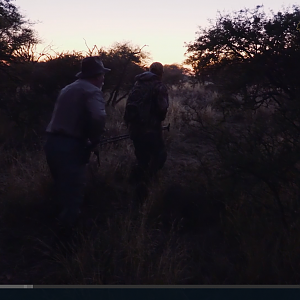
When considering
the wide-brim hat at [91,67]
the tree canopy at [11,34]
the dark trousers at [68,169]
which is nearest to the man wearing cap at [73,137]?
the dark trousers at [68,169]

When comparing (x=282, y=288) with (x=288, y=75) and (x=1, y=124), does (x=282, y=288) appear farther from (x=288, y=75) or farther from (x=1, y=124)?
(x=1, y=124)

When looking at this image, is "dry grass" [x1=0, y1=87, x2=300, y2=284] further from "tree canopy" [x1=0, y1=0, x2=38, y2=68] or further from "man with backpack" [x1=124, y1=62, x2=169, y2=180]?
"tree canopy" [x1=0, y1=0, x2=38, y2=68]

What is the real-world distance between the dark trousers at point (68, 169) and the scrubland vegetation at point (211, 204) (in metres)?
0.36

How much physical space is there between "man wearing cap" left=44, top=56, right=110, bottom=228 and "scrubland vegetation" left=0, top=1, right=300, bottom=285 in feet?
1.56

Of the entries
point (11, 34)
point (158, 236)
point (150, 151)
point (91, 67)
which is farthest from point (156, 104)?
point (11, 34)

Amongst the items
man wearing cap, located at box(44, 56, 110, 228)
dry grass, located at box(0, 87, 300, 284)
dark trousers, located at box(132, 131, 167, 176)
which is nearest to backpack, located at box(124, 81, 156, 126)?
dark trousers, located at box(132, 131, 167, 176)

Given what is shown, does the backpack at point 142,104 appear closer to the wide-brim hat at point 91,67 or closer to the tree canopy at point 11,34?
the wide-brim hat at point 91,67

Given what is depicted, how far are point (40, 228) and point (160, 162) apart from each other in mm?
1869

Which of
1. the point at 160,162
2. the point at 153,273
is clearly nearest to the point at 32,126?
the point at 160,162

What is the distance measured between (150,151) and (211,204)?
3.89 ft

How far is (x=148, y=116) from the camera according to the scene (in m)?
5.72

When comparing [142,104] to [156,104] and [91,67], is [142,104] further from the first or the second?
[91,67]

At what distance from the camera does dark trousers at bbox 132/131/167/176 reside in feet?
19.1

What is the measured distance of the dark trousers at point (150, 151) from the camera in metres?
5.81
